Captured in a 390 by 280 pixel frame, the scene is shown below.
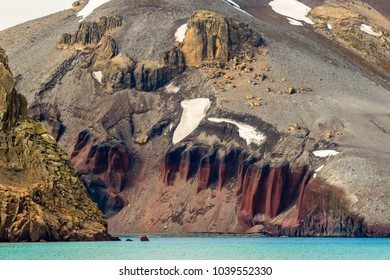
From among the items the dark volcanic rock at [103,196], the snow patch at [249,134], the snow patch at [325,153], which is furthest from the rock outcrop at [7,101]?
the dark volcanic rock at [103,196]

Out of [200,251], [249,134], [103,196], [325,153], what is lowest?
[103,196]

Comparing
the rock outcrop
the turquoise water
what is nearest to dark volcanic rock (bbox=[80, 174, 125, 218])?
the turquoise water

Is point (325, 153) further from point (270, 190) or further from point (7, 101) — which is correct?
point (7, 101)

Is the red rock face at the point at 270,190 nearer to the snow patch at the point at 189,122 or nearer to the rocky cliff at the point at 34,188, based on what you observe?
the snow patch at the point at 189,122

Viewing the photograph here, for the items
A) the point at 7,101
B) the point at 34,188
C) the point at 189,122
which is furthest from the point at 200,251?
the point at 189,122

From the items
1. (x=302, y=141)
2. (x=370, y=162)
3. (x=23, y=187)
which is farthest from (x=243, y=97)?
(x=23, y=187)

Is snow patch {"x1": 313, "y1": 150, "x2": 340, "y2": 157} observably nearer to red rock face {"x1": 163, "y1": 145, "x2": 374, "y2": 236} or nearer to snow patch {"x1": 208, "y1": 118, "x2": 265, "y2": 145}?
red rock face {"x1": 163, "y1": 145, "x2": 374, "y2": 236}
